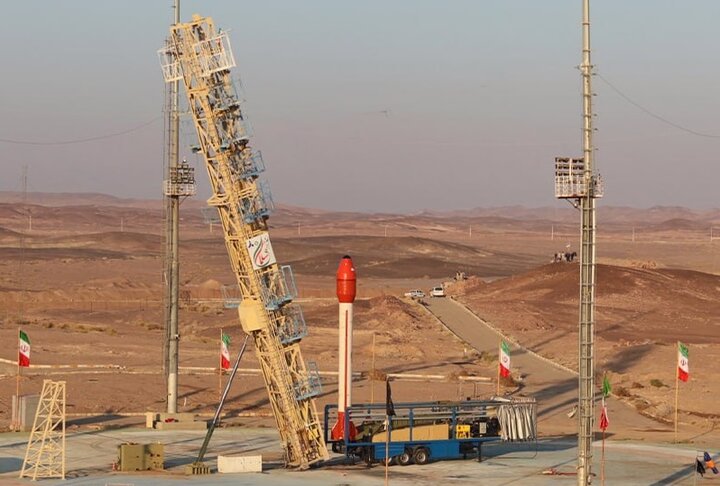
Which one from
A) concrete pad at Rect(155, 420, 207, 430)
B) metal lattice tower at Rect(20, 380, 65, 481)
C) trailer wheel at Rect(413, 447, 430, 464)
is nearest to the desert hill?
trailer wheel at Rect(413, 447, 430, 464)

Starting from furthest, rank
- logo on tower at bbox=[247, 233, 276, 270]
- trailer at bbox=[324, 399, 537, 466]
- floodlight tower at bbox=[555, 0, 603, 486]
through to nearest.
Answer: trailer at bbox=[324, 399, 537, 466], logo on tower at bbox=[247, 233, 276, 270], floodlight tower at bbox=[555, 0, 603, 486]

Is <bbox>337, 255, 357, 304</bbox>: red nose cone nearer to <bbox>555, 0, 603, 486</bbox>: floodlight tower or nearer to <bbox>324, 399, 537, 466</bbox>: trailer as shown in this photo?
<bbox>324, 399, 537, 466</bbox>: trailer

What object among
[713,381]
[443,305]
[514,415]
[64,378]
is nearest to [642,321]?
[443,305]

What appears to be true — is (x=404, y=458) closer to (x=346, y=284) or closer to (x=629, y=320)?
(x=346, y=284)

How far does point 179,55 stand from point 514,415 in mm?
16732

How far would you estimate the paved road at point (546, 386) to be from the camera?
189 feet

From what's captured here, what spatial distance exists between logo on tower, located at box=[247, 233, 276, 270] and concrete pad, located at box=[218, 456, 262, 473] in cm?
624

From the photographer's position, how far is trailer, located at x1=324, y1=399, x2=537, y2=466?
45344 mm

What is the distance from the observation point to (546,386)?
7019 centimetres

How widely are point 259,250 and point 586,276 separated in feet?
40.8

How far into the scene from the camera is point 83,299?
122750mm

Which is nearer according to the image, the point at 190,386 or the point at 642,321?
the point at 190,386

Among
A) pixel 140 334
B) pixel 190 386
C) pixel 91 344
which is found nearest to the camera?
pixel 190 386

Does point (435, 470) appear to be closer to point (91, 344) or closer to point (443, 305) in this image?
point (91, 344)
